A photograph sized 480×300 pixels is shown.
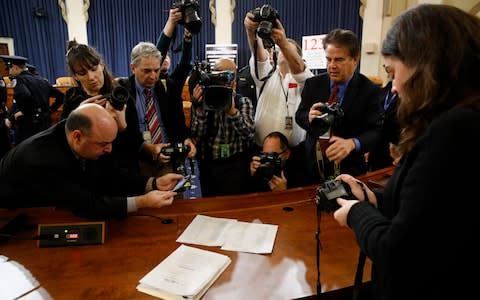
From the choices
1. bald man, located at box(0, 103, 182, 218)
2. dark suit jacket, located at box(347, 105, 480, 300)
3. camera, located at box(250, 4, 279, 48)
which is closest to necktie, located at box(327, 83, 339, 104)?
camera, located at box(250, 4, 279, 48)

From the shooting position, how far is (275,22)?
1922 mm

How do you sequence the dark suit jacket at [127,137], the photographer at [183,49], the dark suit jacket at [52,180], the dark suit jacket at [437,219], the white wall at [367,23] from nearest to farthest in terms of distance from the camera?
the dark suit jacket at [437,219], the dark suit jacket at [52,180], the dark suit jacket at [127,137], the photographer at [183,49], the white wall at [367,23]

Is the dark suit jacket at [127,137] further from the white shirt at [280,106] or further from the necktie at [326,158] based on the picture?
the necktie at [326,158]

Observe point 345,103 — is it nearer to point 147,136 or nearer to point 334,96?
point 334,96

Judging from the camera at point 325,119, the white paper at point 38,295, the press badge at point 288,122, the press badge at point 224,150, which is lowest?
the white paper at point 38,295

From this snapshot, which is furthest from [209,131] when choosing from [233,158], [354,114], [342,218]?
[342,218]

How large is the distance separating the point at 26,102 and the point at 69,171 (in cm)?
310

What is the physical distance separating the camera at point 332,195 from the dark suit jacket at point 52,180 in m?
0.75

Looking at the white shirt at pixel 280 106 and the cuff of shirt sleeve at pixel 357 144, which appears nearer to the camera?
the cuff of shirt sleeve at pixel 357 144

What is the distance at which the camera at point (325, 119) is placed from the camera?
59.6 inches

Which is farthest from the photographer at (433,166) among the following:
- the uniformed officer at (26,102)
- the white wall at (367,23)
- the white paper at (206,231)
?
the white wall at (367,23)

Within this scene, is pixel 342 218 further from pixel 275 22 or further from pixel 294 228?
pixel 275 22

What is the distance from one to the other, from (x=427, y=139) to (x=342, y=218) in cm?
32

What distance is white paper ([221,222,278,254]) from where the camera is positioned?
120 cm
